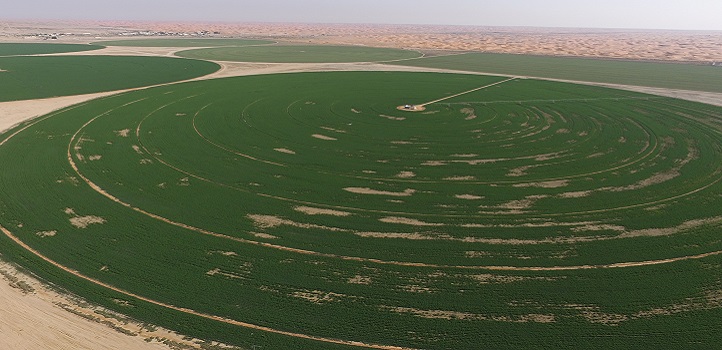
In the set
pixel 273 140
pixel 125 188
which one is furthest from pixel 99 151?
pixel 273 140

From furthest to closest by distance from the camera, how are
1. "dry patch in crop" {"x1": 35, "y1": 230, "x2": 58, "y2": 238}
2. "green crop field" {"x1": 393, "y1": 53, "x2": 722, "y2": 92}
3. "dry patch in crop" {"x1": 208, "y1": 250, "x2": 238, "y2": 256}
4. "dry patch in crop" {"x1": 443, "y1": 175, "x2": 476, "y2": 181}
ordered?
"green crop field" {"x1": 393, "y1": 53, "x2": 722, "y2": 92} → "dry patch in crop" {"x1": 443, "y1": 175, "x2": 476, "y2": 181} → "dry patch in crop" {"x1": 35, "y1": 230, "x2": 58, "y2": 238} → "dry patch in crop" {"x1": 208, "y1": 250, "x2": 238, "y2": 256}

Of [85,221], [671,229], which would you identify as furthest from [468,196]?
[85,221]

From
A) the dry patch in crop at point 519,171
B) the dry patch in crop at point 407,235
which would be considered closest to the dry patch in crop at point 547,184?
the dry patch in crop at point 519,171

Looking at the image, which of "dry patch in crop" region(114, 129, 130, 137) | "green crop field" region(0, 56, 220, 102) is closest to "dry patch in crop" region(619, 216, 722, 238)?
"dry patch in crop" region(114, 129, 130, 137)

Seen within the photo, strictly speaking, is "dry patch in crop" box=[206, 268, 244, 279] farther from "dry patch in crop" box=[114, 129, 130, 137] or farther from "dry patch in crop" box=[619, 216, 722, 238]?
"dry patch in crop" box=[114, 129, 130, 137]

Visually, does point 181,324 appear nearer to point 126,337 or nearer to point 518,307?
point 126,337

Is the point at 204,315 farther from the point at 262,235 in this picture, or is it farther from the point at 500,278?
the point at 500,278
